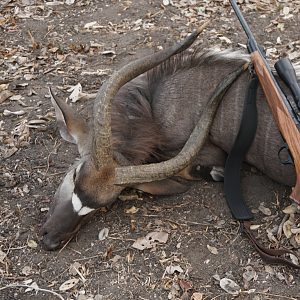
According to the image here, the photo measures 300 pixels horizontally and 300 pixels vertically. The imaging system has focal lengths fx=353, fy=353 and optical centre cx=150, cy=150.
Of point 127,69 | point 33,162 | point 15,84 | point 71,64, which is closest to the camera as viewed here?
point 127,69

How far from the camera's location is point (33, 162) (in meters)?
4.32

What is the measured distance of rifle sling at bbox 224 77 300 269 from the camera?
3598mm

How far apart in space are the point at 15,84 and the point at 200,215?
357cm

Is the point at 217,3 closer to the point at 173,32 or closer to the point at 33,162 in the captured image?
the point at 173,32

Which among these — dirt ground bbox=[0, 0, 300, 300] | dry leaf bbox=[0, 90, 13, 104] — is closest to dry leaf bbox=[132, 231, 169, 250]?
dirt ground bbox=[0, 0, 300, 300]

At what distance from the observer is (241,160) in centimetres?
387

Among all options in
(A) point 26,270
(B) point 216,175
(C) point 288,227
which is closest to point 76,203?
(A) point 26,270

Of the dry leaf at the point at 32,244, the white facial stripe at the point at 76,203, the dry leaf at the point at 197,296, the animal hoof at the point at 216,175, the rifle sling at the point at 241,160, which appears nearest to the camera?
the dry leaf at the point at 197,296

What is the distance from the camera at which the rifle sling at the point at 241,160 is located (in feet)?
11.8

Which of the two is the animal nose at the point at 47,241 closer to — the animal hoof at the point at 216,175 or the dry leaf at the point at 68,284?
the dry leaf at the point at 68,284

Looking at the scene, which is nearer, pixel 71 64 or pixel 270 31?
pixel 71 64

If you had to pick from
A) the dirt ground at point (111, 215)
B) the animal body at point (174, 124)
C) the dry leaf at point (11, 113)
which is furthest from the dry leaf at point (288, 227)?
the dry leaf at point (11, 113)

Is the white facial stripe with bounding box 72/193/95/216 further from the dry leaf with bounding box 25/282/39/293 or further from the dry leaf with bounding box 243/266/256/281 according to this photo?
the dry leaf with bounding box 243/266/256/281

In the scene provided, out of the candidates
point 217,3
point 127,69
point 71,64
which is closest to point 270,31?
point 217,3
